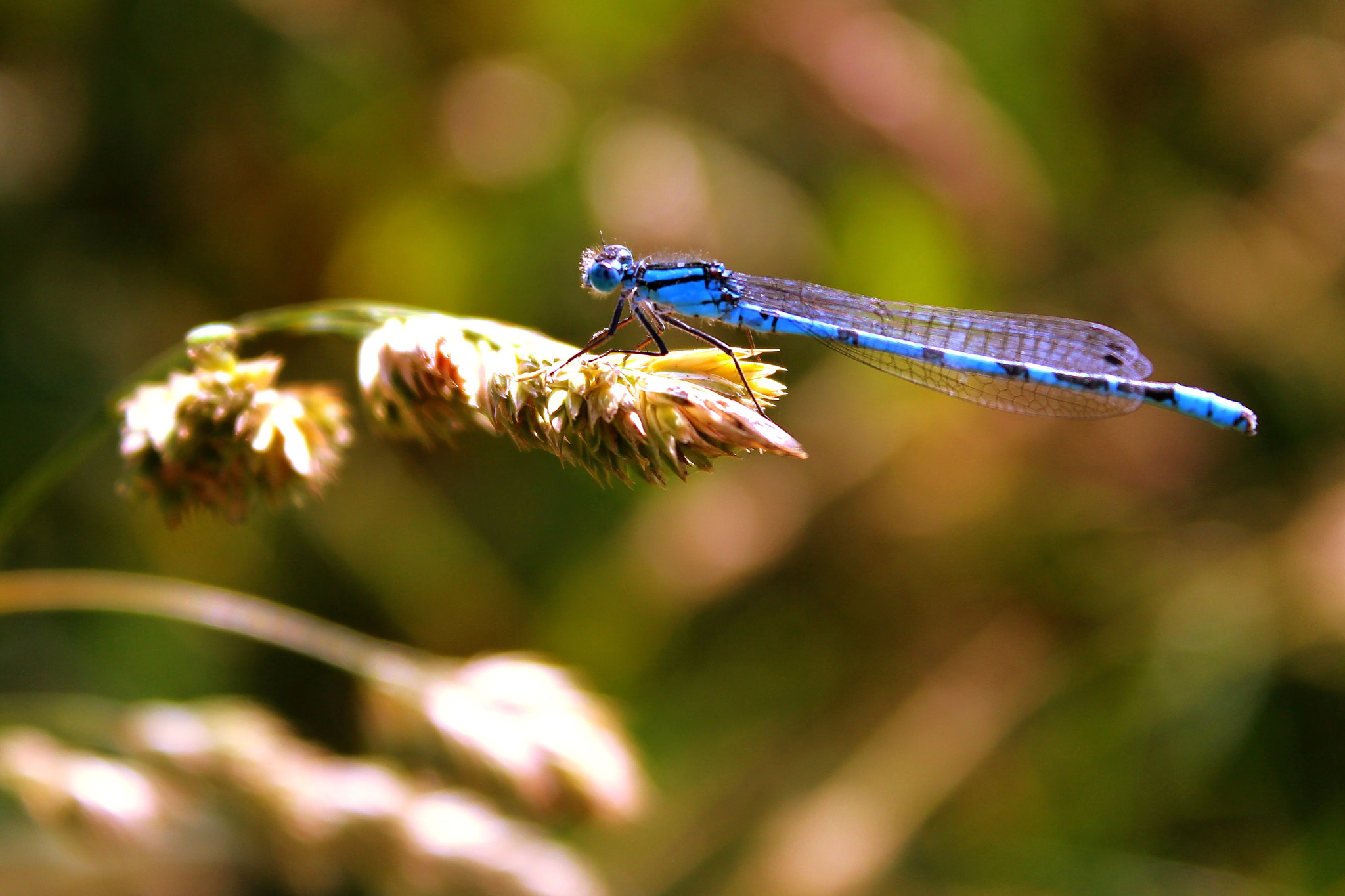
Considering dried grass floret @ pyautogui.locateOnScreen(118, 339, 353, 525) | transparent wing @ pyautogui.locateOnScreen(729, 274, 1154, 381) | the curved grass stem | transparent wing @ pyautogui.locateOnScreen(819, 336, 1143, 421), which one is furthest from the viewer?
transparent wing @ pyautogui.locateOnScreen(729, 274, 1154, 381)

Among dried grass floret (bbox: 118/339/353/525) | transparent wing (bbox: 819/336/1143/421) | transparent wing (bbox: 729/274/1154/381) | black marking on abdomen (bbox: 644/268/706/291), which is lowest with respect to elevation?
dried grass floret (bbox: 118/339/353/525)

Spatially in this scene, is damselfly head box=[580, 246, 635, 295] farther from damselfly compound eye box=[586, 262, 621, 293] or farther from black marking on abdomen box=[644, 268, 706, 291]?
black marking on abdomen box=[644, 268, 706, 291]

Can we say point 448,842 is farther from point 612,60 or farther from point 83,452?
point 612,60

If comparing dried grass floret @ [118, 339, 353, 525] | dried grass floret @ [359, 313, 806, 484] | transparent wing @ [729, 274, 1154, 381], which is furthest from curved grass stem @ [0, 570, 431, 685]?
transparent wing @ [729, 274, 1154, 381]

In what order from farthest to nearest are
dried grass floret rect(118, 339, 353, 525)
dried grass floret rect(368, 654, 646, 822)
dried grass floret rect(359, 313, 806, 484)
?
dried grass floret rect(368, 654, 646, 822)
dried grass floret rect(118, 339, 353, 525)
dried grass floret rect(359, 313, 806, 484)

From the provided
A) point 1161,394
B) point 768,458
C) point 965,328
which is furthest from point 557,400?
point 768,458

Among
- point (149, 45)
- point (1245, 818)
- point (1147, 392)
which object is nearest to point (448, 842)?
point (1147, 392)
